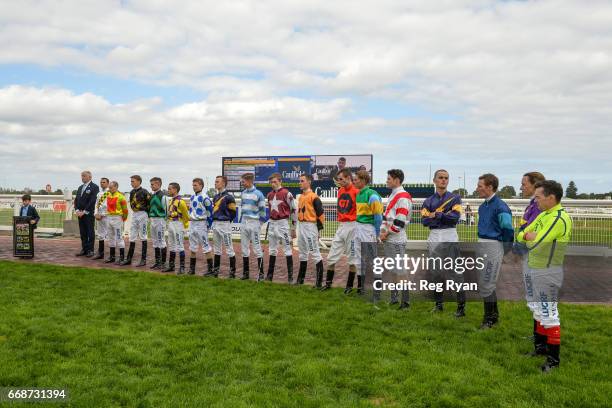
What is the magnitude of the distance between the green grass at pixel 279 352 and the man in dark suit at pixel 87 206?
187 inches

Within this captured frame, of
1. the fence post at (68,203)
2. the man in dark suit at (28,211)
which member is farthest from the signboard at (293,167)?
the man in dark suit at (28,211)

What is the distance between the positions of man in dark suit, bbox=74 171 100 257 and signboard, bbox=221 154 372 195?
8.45 metres

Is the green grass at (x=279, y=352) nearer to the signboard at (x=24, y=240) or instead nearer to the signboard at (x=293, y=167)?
the signboard at (x=24, y=240)

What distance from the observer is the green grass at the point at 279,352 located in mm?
4535

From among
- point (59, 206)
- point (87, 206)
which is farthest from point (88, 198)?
point (59, 206)

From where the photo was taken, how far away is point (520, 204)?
13.5 meters

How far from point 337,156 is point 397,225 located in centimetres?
1394

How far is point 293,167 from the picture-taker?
21812 mm

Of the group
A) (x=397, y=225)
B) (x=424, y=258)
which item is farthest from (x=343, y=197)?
(x=424, y=258)

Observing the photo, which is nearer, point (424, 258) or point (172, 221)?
point (424, 258)

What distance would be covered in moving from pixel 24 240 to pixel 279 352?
389 inches

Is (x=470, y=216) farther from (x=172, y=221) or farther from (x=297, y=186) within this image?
(x=297, y=186)

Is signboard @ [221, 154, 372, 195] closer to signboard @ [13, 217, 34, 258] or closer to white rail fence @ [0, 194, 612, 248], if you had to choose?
white rail fence @ [0, 194, 612, 248]

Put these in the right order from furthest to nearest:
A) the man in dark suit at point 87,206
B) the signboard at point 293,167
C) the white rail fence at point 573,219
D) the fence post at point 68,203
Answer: the signboard at point 293,167 → the fence post at point 68,203 → the man in dark suit at point 87,206 → the white rail fence at point 573,219
